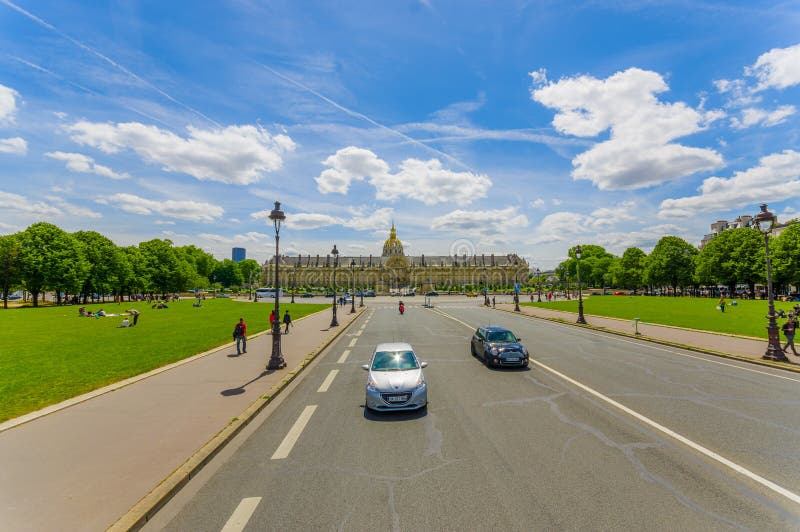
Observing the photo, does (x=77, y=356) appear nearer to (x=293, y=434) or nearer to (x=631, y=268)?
(x=293, y=434)

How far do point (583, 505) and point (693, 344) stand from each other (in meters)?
18.6

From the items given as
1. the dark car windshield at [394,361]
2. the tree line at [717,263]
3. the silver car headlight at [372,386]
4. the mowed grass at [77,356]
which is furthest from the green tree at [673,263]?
the silver car headlight at [372,386]

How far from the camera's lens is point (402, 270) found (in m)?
168

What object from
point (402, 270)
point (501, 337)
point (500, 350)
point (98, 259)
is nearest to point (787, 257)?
point (501, 337)

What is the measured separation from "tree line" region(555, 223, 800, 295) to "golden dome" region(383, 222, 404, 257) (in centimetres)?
8987

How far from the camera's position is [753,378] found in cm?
1245

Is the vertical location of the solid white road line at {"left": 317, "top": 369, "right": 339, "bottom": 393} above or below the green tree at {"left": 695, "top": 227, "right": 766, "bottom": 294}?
below

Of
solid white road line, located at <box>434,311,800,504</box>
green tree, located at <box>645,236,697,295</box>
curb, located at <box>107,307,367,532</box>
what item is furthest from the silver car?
green tree, located at <box>645,236,697,295</box>

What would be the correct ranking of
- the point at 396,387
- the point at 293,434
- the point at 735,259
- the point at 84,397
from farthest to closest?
1. the point at 735,259
2. the point at 84,397
3. the point at 396,387
4. the point at 293,434

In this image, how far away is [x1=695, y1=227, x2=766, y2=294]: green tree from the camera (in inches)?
2395

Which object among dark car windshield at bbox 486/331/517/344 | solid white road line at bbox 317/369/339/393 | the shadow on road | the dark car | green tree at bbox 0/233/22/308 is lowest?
solid white road line at bbox 317/369/339/393

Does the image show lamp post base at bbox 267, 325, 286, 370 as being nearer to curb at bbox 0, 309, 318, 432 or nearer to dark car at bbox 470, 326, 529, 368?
curb at bbox 0, 309, 318, 432

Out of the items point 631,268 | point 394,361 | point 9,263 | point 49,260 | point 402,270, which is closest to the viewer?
point 394,361

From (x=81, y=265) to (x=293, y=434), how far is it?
67737mm
